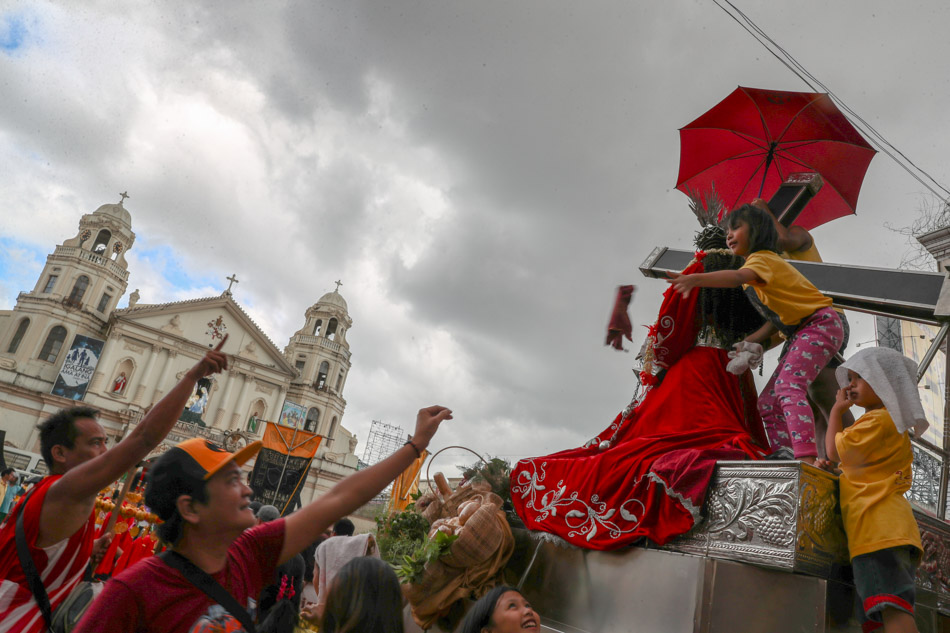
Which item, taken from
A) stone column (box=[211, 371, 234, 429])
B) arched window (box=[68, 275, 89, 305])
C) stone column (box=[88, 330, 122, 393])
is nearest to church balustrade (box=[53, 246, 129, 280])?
arched window (box=[68, 275, 89, 305])

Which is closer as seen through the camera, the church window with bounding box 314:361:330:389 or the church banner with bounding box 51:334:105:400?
the church banner with bounding box 51:334:105:400

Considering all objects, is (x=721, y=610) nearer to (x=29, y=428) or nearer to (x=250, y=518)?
(x=250, y=518)

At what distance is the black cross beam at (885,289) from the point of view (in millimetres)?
2977

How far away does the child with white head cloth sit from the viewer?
2.12 m

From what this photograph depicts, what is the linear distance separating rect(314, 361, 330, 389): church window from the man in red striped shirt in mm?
40034

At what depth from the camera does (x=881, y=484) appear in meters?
2.29

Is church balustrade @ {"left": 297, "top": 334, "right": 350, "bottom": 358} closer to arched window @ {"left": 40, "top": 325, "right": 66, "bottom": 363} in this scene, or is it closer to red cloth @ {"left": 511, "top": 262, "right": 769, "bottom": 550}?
arched window @ {"left": 40, "top": 325, "right": 66, "bottom": 363}

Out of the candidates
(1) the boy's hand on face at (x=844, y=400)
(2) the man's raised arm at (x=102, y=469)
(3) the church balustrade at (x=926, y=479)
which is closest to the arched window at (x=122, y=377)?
(2) the man's raised arm at (x=102, y=469)

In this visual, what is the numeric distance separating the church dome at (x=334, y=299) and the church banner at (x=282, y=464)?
29.9 meters

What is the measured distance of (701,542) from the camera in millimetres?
2500

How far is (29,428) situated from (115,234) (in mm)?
11891

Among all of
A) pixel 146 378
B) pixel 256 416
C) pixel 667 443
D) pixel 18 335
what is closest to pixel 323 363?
pixel 256 416

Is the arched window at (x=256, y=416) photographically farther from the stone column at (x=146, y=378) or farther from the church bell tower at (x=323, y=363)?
the stone column at (x=146, y=378)

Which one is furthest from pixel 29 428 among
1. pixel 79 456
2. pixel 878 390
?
pixel 878 390
